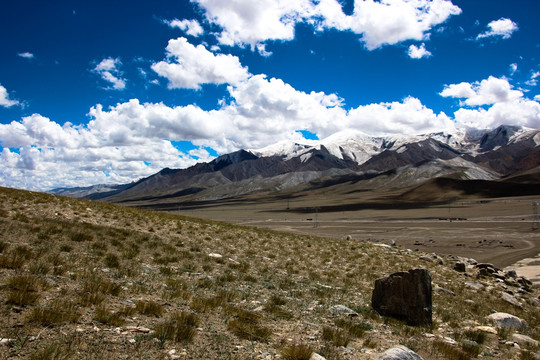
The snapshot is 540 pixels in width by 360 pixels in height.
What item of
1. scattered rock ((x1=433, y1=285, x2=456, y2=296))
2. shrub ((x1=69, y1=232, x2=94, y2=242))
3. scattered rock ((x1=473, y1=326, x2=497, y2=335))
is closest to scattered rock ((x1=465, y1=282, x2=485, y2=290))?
scattered rock ((x1=433, y1=285, x2=456, y2=296))

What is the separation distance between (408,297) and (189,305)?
658cm

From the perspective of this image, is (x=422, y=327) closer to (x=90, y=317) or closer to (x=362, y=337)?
(x=362, y=337)

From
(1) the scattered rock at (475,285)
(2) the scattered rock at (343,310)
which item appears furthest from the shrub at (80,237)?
(1) the scattered rock at (475,285)

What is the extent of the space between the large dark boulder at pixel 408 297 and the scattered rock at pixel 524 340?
231 centimetres

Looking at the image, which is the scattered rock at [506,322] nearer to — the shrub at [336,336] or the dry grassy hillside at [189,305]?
the dry grassy hillside at [189,305]

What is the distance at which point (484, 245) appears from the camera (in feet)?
166

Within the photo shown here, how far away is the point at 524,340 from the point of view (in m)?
9.48

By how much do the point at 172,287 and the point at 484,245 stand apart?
54884 millimetres

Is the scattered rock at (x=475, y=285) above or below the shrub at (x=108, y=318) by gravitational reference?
below

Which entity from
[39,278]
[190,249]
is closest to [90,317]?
[39,278]

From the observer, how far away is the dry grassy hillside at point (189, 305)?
6031mm

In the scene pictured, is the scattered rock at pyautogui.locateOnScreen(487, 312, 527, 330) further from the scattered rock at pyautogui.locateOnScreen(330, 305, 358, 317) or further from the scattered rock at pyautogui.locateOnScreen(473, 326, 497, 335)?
the scattered rock at pyautogui.locateOnScreen(330, 305, 358, 317)

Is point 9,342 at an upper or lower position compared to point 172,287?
upper

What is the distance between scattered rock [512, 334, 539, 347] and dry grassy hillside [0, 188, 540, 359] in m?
0.19
